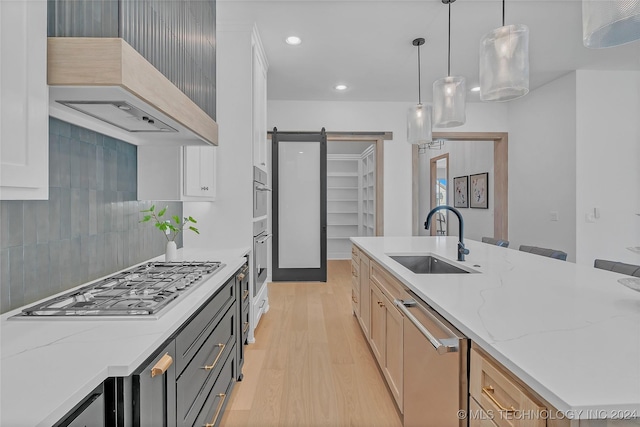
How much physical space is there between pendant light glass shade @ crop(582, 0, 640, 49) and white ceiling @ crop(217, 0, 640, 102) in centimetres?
169

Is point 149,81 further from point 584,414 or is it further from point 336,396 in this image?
point 336,396

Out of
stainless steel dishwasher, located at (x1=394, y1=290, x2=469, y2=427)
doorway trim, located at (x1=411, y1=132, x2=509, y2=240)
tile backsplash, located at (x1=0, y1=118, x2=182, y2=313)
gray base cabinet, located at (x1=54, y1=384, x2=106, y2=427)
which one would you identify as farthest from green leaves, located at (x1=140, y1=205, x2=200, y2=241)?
doorway trim, located at (x1=411, y1=132, x2=509, y2=240)

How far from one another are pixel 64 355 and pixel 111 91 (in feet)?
2.54

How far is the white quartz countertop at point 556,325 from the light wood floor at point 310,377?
2.91ft

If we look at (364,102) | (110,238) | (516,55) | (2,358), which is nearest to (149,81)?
(2,358)

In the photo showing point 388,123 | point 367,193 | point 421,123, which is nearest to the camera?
point 421,123

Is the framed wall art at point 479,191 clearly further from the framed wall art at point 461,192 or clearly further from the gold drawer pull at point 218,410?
the gold drawer pull at point 218,410

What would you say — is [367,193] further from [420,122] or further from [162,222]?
[162,222]

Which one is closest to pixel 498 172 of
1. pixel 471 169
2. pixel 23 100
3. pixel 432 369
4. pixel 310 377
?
pixel 471 169

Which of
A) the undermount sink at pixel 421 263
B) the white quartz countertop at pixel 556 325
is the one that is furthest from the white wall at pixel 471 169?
the white quartz countertop at pixel 556 325

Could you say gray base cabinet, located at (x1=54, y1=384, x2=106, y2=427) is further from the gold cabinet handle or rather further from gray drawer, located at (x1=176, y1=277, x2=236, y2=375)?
gray drawer, located at (x1=176, y1=277, x2=236, y2=375)

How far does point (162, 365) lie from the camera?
0.99 meters

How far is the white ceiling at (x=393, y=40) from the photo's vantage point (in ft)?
9.02

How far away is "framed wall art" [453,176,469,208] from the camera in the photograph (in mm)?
6531
